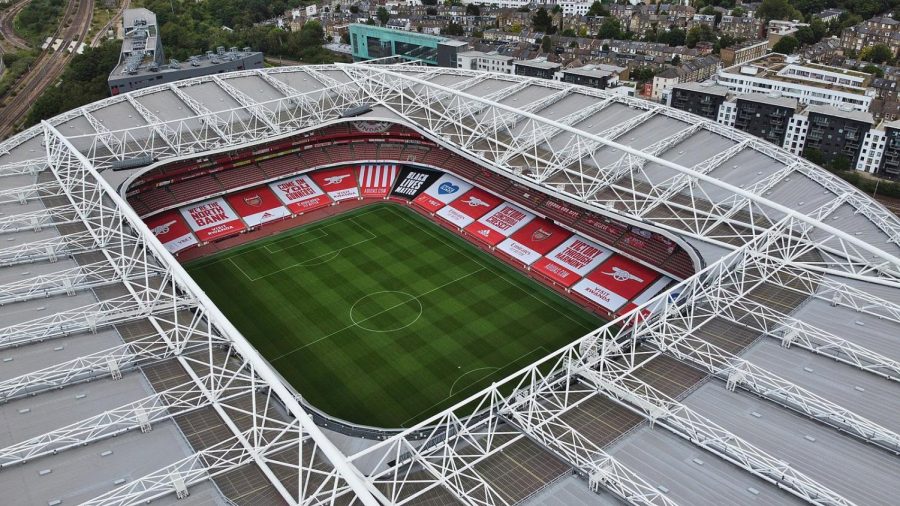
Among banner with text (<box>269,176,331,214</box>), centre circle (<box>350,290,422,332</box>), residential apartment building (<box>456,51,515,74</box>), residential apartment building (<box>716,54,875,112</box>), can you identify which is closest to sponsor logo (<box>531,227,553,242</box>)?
centre circle (<box>350,290,422,332</box>)

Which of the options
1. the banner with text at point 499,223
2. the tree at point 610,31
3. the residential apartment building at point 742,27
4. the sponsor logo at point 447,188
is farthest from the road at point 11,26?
the residential apartment building at point 742,27

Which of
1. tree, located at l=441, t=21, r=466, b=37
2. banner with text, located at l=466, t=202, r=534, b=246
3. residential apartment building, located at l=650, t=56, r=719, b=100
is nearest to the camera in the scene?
banner with text, located at l=466, t=202, r=534, b=246

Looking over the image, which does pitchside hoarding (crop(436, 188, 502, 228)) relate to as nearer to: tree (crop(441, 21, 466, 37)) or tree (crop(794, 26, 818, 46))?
tree (crop(441, 21, 466, 37))

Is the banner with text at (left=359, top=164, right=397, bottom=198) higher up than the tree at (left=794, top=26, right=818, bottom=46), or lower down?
lower down

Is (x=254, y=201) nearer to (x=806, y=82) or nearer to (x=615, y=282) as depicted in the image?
(x=615, y=282)

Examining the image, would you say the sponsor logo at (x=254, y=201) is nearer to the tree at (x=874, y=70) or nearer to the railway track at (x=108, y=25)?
the tree at (x=874, y=70)

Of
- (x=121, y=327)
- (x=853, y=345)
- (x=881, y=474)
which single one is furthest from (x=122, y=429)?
(x=853, y=345)
